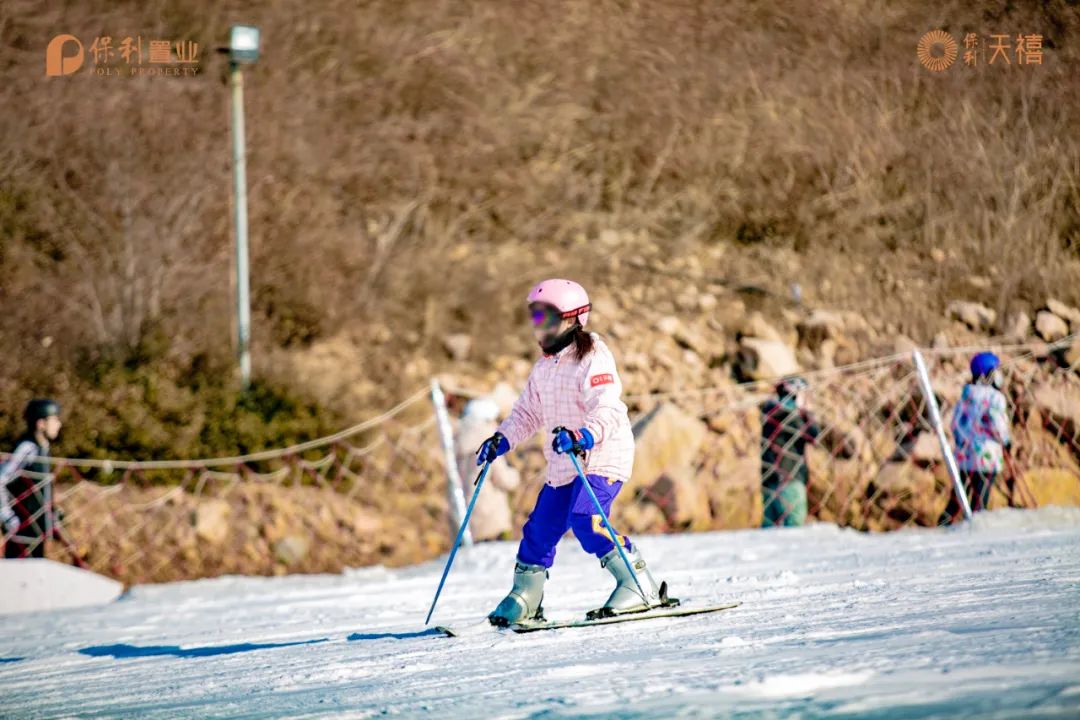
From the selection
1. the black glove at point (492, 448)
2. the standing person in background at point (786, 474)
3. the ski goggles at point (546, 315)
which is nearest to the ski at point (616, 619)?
the black glove at point (492, 448)

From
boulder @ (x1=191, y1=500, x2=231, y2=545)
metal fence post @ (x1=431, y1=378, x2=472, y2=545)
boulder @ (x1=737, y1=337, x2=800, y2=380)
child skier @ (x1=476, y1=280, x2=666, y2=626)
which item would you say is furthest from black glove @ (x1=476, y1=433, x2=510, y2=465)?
boulder @ (x1=737, y1=337, x2=800, y2=380)

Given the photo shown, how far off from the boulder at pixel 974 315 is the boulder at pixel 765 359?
2.14 metres

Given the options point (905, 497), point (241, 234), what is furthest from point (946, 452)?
point (241, 234)

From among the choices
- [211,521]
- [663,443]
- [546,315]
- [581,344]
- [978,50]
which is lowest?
[211,521]

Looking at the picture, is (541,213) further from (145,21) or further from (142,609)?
(142,609)

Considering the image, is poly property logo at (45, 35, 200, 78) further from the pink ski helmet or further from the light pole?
the pink ski helmet

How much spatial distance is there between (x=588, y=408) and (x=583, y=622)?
2.65 ft

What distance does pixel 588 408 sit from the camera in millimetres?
4977

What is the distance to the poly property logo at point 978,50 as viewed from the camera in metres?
17.2

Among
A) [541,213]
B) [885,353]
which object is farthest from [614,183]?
[885,353]

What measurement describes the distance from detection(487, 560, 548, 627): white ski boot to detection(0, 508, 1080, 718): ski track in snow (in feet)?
0.53

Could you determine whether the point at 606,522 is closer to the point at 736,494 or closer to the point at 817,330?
the point at 736,494

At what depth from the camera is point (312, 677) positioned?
14.1 ft

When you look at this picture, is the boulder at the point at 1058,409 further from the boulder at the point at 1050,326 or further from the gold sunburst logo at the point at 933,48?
the gold sunburst logo at the point at 933,48
